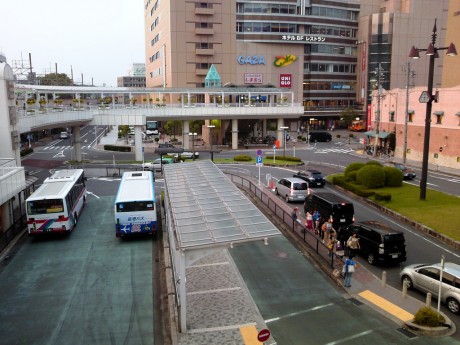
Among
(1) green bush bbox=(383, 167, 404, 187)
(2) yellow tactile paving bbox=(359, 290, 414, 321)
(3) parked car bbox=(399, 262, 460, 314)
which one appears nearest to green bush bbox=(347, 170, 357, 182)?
(1) green bush bbox=(383, 167, 404, 187)

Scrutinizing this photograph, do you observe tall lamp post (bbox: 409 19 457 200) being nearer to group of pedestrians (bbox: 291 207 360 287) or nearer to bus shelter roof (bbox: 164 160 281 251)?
group of pedestrians (bbox: 291 207 360 287)

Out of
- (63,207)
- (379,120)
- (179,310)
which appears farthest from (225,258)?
(379,120)

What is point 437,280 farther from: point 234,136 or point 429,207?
point 234,136

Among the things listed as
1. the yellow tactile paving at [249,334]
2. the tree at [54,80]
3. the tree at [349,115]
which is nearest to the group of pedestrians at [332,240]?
the yellow tactile paving at [249,334]

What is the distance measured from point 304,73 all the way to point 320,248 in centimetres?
8640

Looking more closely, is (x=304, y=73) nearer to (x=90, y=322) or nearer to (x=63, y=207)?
(x=63, y=207)

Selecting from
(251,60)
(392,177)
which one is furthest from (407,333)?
(251,60)

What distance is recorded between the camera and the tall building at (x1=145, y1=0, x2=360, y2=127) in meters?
91.7

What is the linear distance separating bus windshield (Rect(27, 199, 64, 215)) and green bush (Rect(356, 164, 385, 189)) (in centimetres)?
2283

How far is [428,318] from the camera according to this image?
14.0m

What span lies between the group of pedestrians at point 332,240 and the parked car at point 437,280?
2.18 metres

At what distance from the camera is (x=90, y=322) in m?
14.9

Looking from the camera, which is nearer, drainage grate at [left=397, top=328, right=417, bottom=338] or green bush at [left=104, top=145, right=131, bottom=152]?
drainage grate at [left=397, top=328, right=417, bottom=338]

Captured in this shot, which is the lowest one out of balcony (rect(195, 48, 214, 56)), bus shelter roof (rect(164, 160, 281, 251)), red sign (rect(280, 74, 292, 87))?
bus shelter roof (rect(164, 160, 281, 251))
